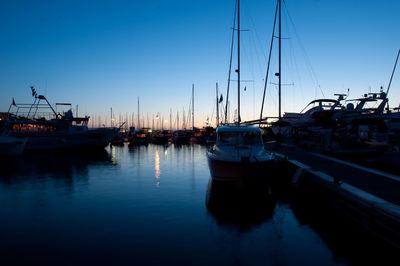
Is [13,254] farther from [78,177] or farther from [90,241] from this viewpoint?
[78,177]

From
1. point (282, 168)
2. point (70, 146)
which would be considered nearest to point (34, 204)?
point (282, 168)

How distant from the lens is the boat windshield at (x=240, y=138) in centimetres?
1444

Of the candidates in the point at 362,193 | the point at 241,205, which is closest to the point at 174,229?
the point at 241,205

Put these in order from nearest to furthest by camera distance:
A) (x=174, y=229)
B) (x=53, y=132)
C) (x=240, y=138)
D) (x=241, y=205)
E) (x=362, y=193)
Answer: (x=362, y=193)
(x=174, y=229)
(x=241, y=205)
(x=240, y=138)
(x=53, y=132)

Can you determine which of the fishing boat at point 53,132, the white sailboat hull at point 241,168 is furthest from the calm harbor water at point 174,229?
the fishing boat at point 53,132

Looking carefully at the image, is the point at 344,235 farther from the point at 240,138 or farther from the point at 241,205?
the point at 240,138

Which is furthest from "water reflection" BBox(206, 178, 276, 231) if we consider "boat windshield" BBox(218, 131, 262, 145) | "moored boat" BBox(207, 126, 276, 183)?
"boat windshield" BBox(218, 131, 262, 145)

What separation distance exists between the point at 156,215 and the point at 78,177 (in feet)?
39.4

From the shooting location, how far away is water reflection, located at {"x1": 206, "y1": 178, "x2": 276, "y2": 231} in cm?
995

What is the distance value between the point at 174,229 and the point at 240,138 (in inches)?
275

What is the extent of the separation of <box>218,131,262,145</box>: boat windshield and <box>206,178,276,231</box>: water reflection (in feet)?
8.93

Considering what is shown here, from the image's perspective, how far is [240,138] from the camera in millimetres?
14531

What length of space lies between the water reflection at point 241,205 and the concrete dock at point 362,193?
1.90 meters

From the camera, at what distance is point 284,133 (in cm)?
3212
